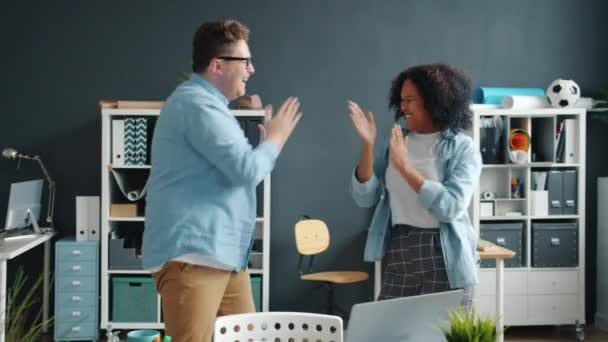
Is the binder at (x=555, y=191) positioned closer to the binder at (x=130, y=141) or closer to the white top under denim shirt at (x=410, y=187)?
the binder at (x=130, y=141)

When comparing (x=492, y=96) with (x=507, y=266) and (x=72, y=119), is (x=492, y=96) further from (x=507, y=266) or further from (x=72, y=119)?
(x=72, y=119)

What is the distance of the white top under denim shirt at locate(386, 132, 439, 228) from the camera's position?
2.46 meters

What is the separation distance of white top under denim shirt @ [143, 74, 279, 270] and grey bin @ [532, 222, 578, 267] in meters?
3.27

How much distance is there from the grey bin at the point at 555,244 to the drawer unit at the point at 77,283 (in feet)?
9.29

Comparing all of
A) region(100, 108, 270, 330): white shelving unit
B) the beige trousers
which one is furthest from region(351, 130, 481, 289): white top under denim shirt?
region(100, 108, 270, 330): white shelving unit

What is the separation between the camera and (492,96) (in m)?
5.26

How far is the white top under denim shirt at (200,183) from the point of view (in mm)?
2203

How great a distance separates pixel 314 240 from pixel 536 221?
1498 mm

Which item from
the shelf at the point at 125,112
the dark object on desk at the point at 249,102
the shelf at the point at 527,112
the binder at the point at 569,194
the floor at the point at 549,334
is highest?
the dark object on desk at the point at 249,102

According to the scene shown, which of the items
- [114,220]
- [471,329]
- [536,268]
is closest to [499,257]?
[536,268]

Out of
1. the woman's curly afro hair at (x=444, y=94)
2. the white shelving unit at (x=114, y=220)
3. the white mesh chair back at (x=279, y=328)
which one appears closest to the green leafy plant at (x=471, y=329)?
the white mesh chair back at (x=279, y=328)

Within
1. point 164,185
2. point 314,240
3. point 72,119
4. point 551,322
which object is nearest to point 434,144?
point 164,185

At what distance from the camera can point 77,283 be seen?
16.1 feet

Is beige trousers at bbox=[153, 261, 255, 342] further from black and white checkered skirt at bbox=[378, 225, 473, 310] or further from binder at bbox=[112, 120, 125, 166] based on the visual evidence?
binder at bbox=[112, 120, 125, 166]
